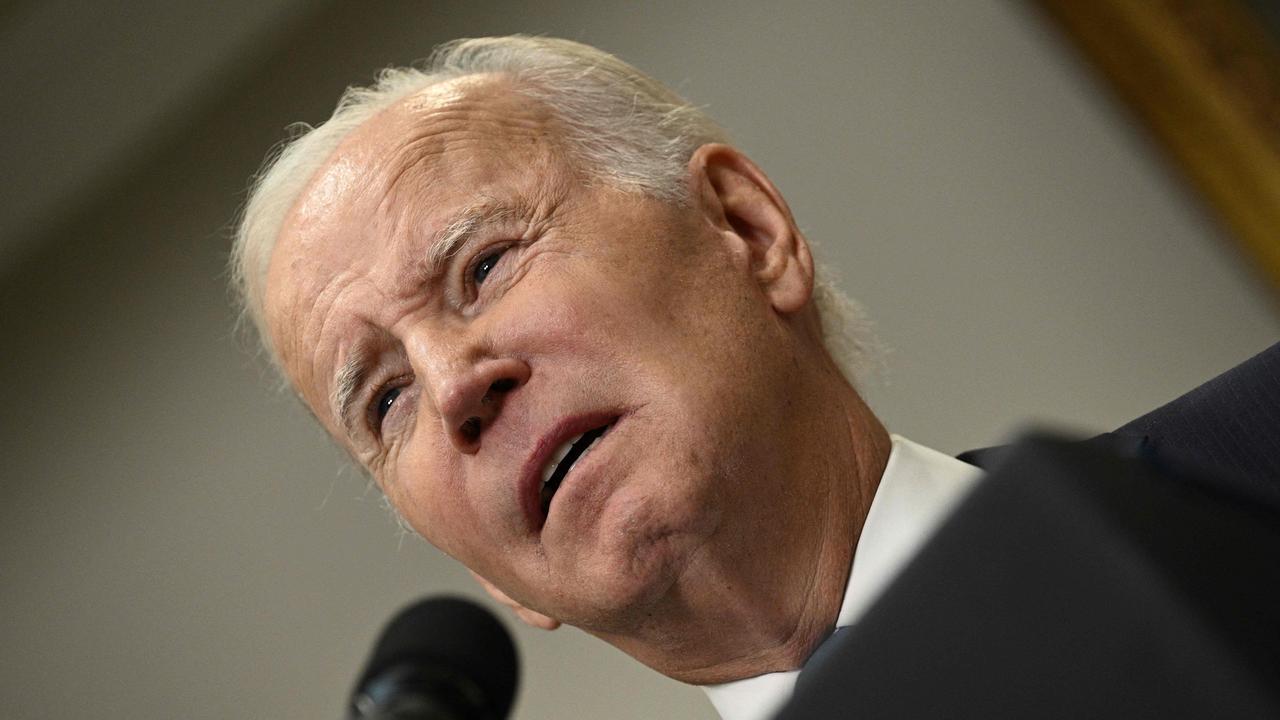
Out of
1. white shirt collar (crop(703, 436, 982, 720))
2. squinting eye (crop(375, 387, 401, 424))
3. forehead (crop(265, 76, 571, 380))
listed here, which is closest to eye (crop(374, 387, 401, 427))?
squinting eye (crop(375, 387, 401, 424))

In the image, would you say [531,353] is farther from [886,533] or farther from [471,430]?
[886,533]

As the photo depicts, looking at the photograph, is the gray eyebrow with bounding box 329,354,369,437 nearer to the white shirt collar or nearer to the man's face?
the man's face

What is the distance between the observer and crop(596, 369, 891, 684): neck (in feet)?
3.35

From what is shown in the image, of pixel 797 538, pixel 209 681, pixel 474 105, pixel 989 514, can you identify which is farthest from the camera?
pixel 209 681

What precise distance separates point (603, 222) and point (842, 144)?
3.51ft

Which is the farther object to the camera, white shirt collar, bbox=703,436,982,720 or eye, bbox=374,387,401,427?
eye, bbox=374,387,401,427

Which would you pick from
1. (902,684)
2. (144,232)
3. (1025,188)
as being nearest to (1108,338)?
(1025,188)

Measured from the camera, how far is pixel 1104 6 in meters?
2.13

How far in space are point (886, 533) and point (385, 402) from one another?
45 centimetres

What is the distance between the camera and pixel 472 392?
1.02 metres

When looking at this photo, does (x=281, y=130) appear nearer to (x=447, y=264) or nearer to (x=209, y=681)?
(x=209, y=681)

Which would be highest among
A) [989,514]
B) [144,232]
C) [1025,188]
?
[989,514]

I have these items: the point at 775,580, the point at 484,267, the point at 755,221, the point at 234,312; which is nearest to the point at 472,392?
the point at 484,267

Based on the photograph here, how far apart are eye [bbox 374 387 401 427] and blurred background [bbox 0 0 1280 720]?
0.73 meters
